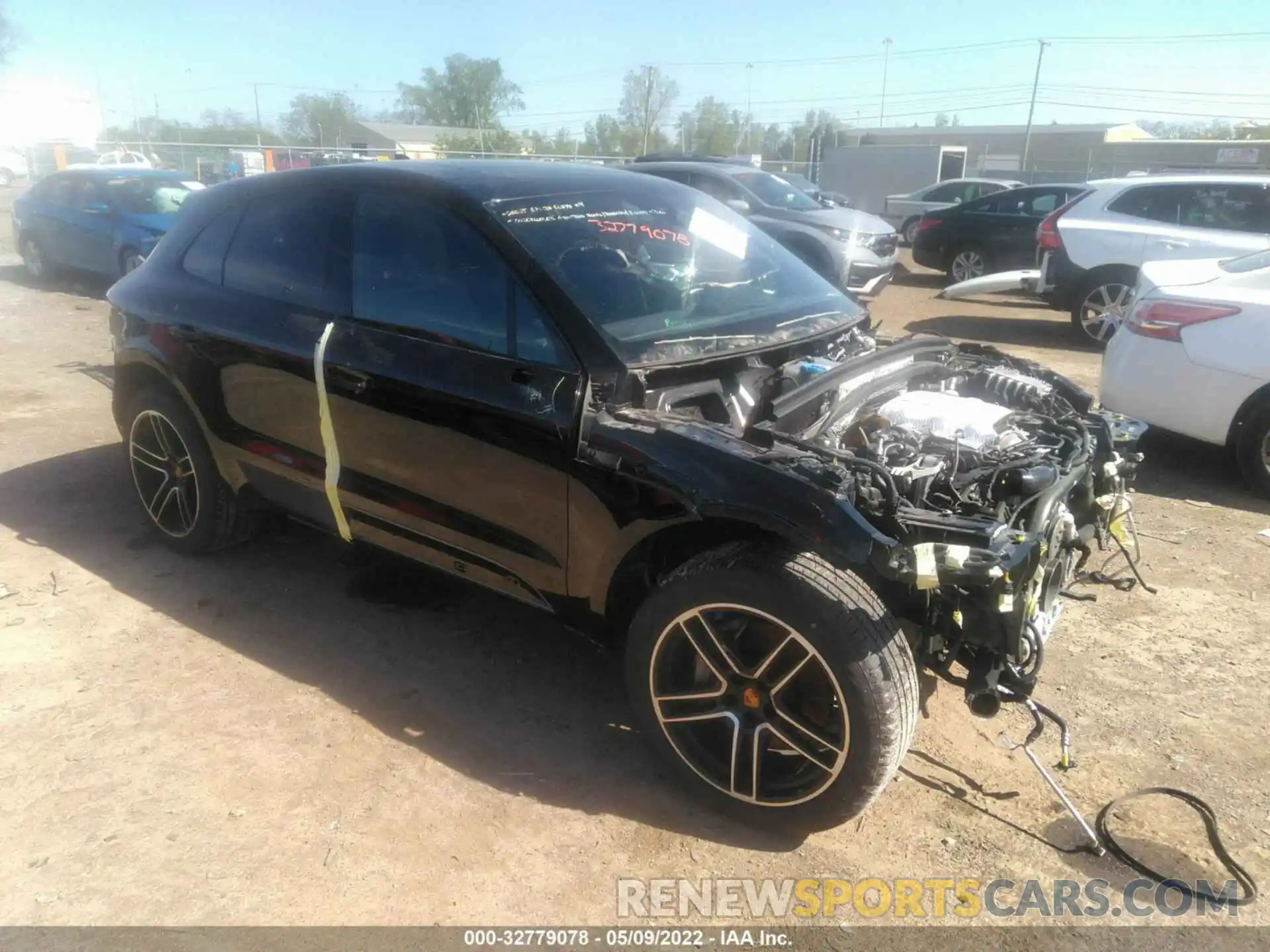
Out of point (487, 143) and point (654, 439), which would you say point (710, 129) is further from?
point (654, 439)

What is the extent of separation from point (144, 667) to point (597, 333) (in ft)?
7.29

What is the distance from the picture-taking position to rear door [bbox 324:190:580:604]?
119 inches

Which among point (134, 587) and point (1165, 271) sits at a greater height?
point (1165, 271)

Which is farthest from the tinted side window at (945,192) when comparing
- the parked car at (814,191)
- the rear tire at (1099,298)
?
the rear tire at (1099,298)

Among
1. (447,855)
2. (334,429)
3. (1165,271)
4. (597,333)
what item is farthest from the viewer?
(1165,271)

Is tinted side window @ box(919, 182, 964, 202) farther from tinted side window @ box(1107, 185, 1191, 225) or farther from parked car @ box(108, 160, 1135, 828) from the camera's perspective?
parked car @ box(108, 160, 1135, 828)

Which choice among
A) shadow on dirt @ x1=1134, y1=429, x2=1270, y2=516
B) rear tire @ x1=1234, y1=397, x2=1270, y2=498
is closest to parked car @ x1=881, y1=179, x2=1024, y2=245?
shadow on dirt @ x1=1134, y1=429, x2=1270, y2=516

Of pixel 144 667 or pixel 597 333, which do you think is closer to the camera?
pixel 597 333

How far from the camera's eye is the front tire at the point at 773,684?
2498 mm

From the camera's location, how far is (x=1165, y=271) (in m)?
5.68

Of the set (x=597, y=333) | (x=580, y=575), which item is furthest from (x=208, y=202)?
(x=580, y=575)

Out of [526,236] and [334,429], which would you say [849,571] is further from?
[334,429]

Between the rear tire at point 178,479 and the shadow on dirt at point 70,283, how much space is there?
9128mm

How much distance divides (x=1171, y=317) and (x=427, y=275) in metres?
4.13
